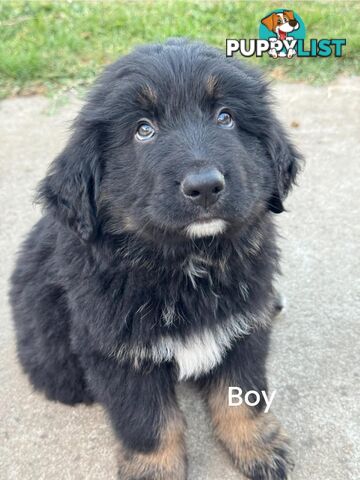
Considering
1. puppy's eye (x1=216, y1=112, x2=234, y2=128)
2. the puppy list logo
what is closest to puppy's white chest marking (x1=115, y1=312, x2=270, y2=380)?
puppy's eye (x1=216, y1=112, x2=234, y2=128)

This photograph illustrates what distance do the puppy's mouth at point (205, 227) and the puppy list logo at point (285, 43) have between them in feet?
12.3

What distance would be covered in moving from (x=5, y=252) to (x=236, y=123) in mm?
2301

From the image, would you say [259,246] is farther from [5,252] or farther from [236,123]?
[5,252]

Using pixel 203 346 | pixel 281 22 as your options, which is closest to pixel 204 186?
pixel 203 346

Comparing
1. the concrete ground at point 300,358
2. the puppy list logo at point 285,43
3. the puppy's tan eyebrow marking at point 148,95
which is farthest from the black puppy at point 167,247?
the puppy list logo at point 285,43

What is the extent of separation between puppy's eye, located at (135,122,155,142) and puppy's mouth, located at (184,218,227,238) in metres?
0.41

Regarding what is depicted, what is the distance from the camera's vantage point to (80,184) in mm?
2199

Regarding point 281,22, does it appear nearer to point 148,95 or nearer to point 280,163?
point 280,163

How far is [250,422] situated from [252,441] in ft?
0.28

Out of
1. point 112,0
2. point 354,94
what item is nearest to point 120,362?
point 354,94

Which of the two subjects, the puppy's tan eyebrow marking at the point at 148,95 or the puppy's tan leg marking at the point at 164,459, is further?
the puppy's tan leg marking at the point at 164,459

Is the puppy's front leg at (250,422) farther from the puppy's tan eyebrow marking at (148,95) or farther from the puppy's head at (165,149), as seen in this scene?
the puppy's tan eyebrow marking at (148,95)

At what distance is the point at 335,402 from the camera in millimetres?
2879

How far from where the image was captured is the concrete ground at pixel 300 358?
269cm
